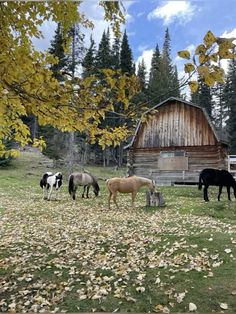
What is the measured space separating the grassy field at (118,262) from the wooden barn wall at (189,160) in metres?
13.1

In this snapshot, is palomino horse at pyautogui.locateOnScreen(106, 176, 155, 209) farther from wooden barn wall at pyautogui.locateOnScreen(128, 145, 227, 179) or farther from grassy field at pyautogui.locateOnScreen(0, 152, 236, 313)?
wooden barn wall at pyautogui.locateOnScreen(128, 145, 227, 179)

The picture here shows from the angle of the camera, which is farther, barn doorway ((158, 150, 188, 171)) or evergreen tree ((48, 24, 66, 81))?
barn doorway ((158, 150, 188, 171))

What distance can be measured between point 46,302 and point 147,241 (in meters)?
3.98

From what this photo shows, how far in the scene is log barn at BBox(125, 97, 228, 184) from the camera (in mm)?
25953

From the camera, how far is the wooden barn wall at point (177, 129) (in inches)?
1027

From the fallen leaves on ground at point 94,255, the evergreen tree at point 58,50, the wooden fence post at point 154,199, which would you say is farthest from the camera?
the wooden fence post at point 154,199

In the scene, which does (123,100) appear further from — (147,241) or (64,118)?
(147,241)

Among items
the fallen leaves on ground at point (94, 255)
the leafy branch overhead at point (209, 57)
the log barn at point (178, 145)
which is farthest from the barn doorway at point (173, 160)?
the leafy branch overhead at point (209, 57)

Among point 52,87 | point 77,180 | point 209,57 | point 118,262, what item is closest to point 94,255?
point 118,262

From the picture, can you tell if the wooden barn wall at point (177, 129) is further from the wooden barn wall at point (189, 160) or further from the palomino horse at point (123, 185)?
the palomino horse at point (123, 185)

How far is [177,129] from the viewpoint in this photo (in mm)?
26938

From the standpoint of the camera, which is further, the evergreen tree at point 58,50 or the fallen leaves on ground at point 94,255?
the fallen leaves on ground at point 94,255

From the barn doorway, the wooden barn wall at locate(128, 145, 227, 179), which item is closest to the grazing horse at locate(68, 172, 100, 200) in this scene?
the wooden barn wall at locate(128, 145, 227, 179)

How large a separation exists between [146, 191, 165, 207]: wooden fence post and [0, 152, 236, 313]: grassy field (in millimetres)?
1728
